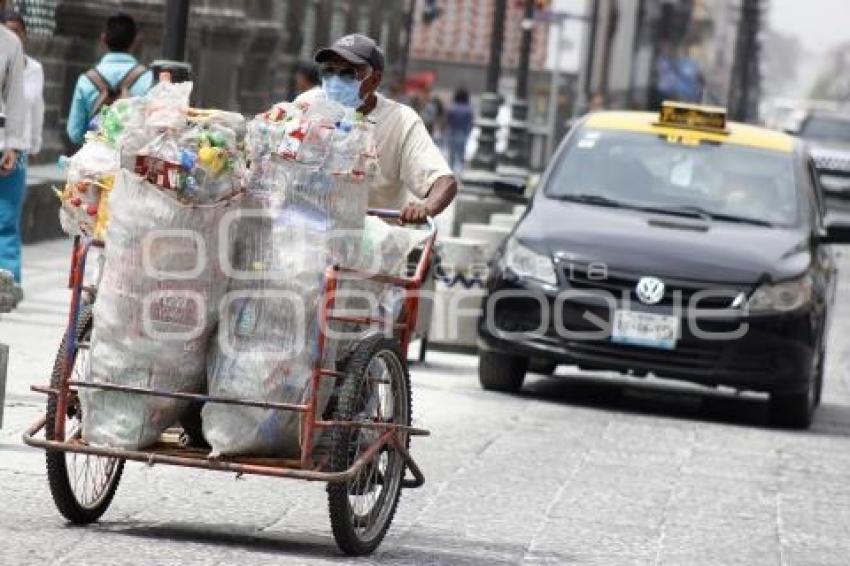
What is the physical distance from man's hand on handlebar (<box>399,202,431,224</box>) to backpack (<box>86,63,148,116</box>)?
6672 mm

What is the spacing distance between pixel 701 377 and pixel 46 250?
328 inches

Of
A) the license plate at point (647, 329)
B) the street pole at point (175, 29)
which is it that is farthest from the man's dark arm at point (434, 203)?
the street pole at point (175, 29)

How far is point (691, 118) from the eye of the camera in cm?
1596

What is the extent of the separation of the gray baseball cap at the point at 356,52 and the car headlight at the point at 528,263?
540cm

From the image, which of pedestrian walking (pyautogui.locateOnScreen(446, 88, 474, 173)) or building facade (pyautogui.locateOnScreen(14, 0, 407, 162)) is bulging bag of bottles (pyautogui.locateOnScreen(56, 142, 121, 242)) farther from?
pedestrian walking (pyautogui.locateOnScreen(446, 88, 474, 173))

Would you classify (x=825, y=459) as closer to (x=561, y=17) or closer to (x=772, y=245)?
(x=772, y=245)

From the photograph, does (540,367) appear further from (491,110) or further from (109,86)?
(491,110)

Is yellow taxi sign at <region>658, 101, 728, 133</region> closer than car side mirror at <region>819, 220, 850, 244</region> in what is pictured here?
No

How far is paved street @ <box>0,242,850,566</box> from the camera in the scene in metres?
8.55

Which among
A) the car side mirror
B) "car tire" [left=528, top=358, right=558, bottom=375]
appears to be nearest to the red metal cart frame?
the car side mirror

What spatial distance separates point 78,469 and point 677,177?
7388 millimetres

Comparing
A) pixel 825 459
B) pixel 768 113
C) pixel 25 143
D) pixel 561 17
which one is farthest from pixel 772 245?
pixel 768 113

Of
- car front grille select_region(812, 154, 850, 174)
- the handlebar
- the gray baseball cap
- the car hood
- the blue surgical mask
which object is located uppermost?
the gray baseball cap

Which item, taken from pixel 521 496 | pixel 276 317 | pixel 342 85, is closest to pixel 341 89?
pixel 342 85
